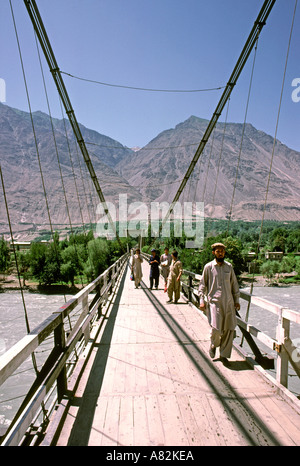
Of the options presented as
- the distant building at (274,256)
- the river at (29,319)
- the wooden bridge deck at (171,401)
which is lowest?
the river at (29,319)

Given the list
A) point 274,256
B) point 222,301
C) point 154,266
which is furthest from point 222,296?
point 274,256

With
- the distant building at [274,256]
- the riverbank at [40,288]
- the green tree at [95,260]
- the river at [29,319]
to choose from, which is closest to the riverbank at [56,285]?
the riverbank at [40,288]

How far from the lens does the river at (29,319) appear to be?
61.6 feet

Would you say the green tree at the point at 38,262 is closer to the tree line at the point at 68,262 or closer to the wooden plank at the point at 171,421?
the tree line at the point at 68,262

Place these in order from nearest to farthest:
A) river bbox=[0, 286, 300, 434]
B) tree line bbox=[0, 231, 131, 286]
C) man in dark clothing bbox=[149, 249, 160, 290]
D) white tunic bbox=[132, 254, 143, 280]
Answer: man in dark clothing bbox=[149, 249, 160, 290] < white tunic bbox=[132, 254, 143, 280] < river bbox=[0, 286, 300, 434] < tree line bbox=[0, 231, 131, 286]

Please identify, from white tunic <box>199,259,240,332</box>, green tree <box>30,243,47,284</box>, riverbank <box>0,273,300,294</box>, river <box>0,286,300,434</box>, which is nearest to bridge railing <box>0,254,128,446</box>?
white tunic <box>199,259,240,332</box>

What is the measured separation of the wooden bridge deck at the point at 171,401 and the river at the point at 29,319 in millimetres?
9821

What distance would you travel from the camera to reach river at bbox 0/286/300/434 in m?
18.8

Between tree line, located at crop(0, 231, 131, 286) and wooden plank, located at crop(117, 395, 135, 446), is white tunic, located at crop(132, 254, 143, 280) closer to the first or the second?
wooden plank, located at crop(117, 395, 135, 446)

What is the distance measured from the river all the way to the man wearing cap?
9.78m

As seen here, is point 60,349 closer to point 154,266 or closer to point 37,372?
point 37,372

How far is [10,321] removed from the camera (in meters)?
34.7

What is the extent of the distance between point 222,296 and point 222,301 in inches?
2.2
